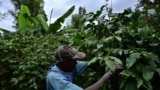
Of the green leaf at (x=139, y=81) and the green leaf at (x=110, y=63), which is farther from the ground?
the green leaf at (x=110, y=63)

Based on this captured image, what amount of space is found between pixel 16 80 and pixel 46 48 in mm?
638

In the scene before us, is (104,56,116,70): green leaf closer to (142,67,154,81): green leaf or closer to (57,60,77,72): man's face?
(142,67,154,81): green leaf

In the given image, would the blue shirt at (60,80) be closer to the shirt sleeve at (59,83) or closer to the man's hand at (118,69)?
the shirt sleeve at (59,83)

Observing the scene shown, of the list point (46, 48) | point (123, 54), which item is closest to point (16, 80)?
point (46, 48)

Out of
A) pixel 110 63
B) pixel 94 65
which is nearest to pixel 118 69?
pixel 110 63

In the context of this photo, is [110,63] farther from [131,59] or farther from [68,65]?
[68,65]

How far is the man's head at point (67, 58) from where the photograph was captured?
11.9ft

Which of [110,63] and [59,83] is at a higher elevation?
[110,63]

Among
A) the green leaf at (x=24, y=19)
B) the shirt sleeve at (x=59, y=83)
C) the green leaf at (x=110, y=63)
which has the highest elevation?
the green leaf at (x=24, y=19)

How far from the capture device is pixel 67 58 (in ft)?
11.8

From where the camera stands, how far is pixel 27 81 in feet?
16.1

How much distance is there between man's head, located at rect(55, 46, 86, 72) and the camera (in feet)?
11.9

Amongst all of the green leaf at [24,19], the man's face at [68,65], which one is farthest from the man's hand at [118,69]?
the green leaf at [24,19]

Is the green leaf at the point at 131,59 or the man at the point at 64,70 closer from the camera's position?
the green leaf at the point at 131,59
